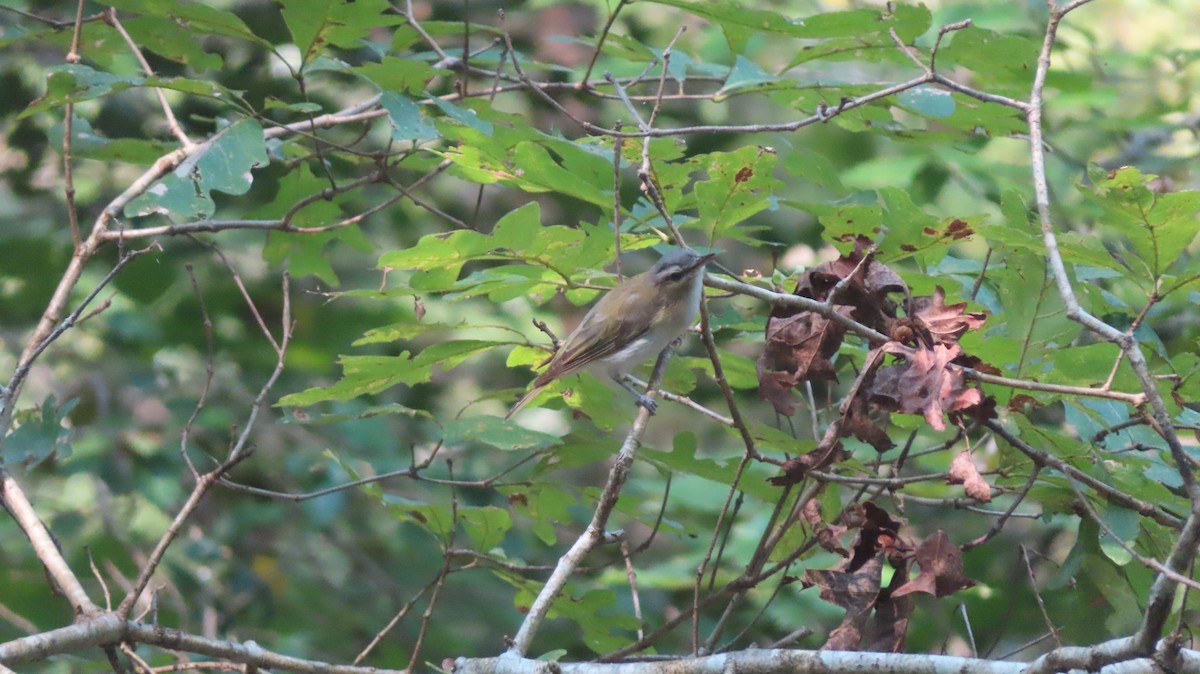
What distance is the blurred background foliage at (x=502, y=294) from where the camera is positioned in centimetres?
253

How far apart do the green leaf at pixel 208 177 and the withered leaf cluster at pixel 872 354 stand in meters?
1.33

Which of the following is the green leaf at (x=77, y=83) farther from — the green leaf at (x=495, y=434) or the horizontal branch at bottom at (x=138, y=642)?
the horizontal branch at bottom at (x=138, y=642)

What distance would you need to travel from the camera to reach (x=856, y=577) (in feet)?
7.47

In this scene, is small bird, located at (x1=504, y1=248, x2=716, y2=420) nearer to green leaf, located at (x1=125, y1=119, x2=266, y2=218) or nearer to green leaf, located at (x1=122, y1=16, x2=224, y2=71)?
green leaf, located at (x1=125, y1=119, x2=266, y2=218)

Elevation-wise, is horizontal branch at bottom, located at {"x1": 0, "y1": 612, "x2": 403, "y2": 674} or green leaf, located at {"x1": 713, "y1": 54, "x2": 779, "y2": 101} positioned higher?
green leaf, located at {"x1": 713, "y1": 54, "x2": 779, "y2": 101}

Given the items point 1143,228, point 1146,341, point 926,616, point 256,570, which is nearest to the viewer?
point 1143,228

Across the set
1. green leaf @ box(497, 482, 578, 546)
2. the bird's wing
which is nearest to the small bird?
the bird's wing

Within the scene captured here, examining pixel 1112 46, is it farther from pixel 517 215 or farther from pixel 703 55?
pixel 517 215

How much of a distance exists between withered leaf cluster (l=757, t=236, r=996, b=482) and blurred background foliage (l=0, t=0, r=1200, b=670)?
188 mm

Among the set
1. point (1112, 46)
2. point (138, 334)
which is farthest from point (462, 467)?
point (1112, 46)

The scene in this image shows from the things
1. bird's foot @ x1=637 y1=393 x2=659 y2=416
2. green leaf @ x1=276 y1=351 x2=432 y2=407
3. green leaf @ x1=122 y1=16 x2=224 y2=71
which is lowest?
green leaf @ x1=276 y1=351 x2=432 y2=407

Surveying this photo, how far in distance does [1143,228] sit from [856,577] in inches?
35.2

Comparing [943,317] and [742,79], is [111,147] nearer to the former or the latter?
[742,79]

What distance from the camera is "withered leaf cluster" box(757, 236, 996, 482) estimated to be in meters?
2.07
